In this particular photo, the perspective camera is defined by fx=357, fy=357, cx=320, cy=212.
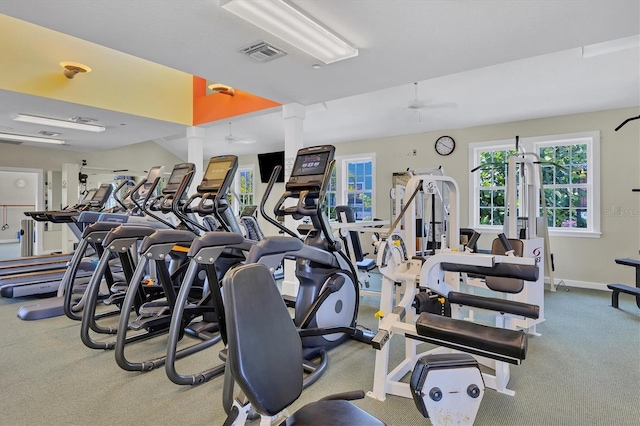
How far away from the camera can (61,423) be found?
198 cm

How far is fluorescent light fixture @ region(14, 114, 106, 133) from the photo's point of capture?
18.0 ft

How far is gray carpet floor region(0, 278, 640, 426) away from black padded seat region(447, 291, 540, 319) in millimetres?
597

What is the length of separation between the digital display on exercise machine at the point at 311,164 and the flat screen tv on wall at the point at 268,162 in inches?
222

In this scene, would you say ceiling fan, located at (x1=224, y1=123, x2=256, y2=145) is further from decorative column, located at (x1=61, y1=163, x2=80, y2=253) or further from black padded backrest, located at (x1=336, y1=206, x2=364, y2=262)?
black padded backrest, located at (x1=336, y1=206, x2=364, y2=262)

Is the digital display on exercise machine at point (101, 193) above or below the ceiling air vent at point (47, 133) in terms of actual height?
below

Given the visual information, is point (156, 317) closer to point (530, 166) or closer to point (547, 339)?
point (547, 339)

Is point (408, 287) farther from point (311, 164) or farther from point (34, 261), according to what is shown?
point (34, 261)

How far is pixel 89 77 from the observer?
4.88 m

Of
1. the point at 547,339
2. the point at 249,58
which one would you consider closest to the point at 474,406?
the point at 547,339

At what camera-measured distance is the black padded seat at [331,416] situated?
3.93ft

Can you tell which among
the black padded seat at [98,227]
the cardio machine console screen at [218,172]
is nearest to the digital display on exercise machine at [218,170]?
the cardio machine console screen at [218,172]

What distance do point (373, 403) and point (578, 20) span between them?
3020 millimetres

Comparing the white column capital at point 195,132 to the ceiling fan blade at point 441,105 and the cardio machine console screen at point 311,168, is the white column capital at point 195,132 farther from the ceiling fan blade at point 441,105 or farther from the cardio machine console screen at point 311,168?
the cardio machine console screen at point 311,168

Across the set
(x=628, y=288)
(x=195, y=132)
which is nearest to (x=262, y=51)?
(x=195, y=132)
